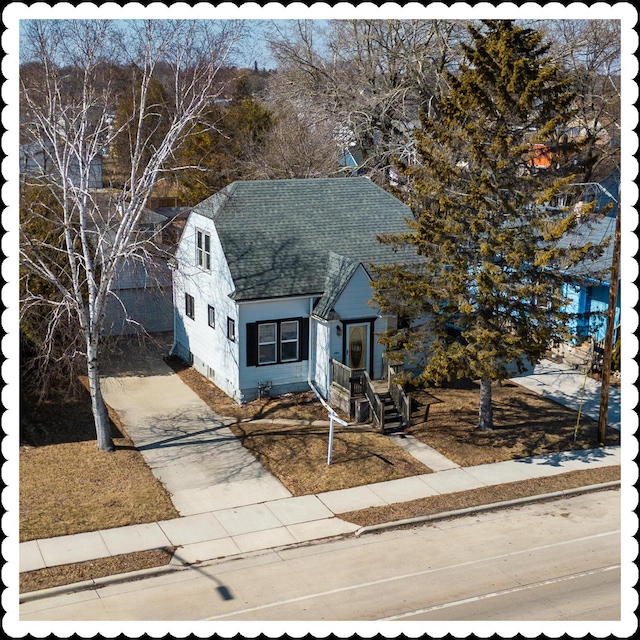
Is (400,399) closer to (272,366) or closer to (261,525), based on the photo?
(272,366)

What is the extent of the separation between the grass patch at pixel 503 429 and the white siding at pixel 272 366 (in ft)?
13.4

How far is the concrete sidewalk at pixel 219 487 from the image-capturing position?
16609 millimetres

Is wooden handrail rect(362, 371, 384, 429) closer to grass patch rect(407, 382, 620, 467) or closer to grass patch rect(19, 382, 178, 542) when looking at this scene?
grass patch rect(407, 382, 620, 467)

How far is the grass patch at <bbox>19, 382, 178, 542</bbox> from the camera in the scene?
17.4 meters

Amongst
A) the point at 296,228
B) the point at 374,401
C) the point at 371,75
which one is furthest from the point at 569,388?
the point at 371,75

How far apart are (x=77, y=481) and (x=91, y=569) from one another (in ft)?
12.9

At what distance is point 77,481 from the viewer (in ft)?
62.7

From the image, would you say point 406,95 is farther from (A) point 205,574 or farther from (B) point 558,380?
(A) point 205,574

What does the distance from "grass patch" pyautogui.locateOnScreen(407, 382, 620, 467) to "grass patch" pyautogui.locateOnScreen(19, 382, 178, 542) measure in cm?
741

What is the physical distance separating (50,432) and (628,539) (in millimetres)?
14857

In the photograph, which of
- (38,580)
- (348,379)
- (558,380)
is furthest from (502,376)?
(38,580)

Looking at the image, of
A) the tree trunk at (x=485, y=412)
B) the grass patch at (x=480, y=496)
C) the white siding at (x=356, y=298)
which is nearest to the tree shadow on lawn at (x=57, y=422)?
the white siding at (x=356, y=298)

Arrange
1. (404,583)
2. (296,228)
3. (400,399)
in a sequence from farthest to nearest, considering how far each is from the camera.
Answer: (296,228) < (400,399) < (404,583)

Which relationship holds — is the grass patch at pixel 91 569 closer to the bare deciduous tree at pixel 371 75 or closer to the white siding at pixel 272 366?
the white siding at pixel 272 366
